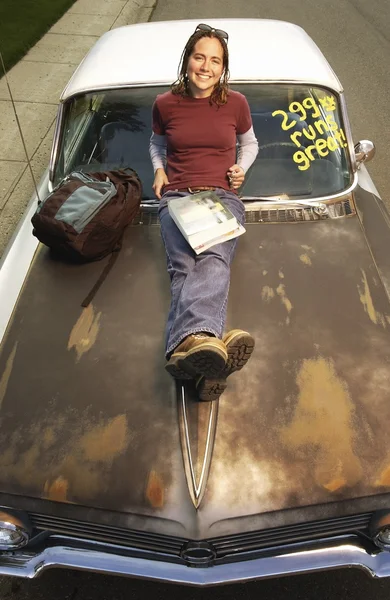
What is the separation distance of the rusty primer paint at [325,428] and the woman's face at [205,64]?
4.97 feet

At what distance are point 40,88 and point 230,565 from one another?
680 cm

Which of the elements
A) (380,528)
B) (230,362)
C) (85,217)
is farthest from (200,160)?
(380,528)

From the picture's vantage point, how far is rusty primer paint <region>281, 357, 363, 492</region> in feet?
6.28

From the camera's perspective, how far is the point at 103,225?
8.68ft

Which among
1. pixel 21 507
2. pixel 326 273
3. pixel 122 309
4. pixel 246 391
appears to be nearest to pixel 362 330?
pixel 326 273

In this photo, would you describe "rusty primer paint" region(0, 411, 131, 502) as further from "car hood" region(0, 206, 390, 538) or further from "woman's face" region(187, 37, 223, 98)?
"woman's face" region(187, 37, 223, 98)

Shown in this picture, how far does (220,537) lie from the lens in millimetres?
1849

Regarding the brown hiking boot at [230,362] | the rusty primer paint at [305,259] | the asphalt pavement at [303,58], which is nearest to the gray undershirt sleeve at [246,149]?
the rusty primer paint at [305,259]

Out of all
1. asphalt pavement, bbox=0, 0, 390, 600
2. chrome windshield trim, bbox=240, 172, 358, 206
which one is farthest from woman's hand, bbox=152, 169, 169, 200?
asphalt pavement, bbox=0, 0, 390, 600

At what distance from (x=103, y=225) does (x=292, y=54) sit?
69.6 inches

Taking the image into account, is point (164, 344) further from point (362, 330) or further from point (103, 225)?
point (362, 330)

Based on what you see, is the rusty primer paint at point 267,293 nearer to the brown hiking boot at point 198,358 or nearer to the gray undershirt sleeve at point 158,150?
the brown hiking boot at point 198,358

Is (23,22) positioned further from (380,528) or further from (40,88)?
(380,528)

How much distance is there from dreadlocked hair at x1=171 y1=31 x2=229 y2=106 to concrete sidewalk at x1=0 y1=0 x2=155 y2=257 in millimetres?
A: 2209
